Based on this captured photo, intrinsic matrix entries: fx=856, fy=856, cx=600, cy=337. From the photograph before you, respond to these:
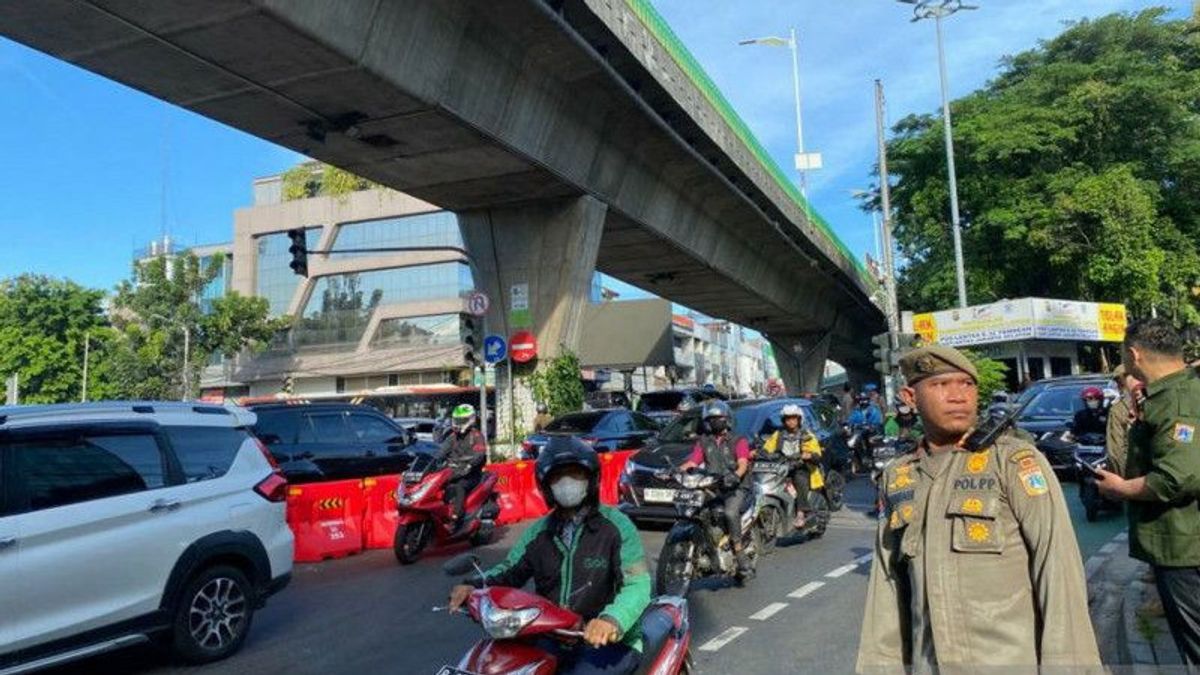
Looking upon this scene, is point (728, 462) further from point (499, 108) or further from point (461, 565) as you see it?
point (499, 108)

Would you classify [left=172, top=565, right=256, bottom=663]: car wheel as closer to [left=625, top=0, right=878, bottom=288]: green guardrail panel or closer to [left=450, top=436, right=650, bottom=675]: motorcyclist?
[left=450, top=436, right=650, bottom=675]: motorcyclist

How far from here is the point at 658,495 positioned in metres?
10.3

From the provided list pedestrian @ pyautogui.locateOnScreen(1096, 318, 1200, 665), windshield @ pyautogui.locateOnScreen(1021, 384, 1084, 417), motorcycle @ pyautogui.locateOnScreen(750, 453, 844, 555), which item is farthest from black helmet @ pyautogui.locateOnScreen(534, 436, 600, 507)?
windshield @ pyautogui.locateOnScreen(1021, 384, 1084, 417)

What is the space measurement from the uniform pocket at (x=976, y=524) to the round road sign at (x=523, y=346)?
59.4ft

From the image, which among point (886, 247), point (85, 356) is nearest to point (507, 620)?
point (886, 247)

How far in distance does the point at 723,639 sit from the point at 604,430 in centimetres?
962

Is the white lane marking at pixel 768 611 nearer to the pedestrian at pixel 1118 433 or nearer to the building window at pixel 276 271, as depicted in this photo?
the pedestrian at pixel 1118 433

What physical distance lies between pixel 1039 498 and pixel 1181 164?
3814 centimetres

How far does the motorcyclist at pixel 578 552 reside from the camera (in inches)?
136

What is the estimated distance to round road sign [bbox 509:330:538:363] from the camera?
2033 centimetres

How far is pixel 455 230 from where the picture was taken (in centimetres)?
5053

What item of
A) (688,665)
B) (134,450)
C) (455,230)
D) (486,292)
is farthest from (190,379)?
(688,665)

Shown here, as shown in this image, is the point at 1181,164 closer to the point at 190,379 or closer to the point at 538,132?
the point at 538,132

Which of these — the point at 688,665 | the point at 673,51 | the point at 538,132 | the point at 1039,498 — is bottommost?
the point at 688,665
